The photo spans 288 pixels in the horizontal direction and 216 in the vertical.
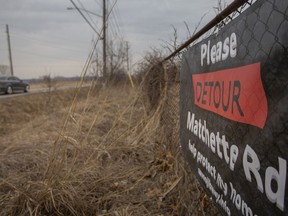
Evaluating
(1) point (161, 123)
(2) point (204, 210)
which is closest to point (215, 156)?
(2) point (204, 210)

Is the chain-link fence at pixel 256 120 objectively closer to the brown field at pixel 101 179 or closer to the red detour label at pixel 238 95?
the red detour label at pixel 238 95

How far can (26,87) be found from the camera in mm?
30578

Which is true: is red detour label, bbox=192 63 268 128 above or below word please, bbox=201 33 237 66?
below

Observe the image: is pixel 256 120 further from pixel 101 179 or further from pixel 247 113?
pixel 101 179

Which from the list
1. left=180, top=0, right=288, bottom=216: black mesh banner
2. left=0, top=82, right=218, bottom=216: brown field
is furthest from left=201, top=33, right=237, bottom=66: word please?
left=0, top=82, right=218, bottom=216: brown field

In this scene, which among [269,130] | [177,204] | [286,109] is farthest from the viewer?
[177,204]

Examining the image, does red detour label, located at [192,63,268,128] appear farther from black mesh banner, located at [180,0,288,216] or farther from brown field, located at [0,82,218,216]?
brown field, located at [0,82,218,216]

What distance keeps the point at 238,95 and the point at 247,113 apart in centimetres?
11

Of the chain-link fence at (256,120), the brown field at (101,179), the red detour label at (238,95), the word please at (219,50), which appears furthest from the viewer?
the brown field at (101,179)

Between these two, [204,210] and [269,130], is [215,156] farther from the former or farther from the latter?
[204,210]

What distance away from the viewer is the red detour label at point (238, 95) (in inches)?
42.4

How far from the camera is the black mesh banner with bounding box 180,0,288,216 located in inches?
37.4

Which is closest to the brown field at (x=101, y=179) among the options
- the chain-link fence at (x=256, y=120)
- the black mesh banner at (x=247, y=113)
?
the black mesh banner at (x=247, y=113)

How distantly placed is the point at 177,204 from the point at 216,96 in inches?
67.8
